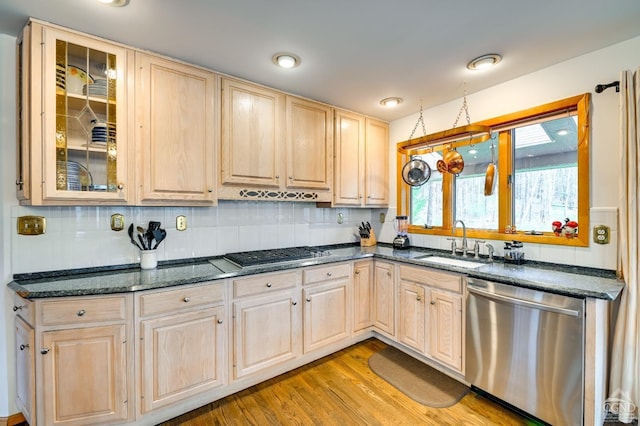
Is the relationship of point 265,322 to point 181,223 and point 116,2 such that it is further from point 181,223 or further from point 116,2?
point 116,2

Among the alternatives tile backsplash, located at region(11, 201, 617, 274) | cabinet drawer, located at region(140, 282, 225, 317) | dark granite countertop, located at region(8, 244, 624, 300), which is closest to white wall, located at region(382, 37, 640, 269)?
tile backsplash, located at region(11, 201, 617, 274)

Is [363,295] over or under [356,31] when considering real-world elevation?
under

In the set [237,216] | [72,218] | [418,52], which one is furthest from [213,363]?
[418,52]

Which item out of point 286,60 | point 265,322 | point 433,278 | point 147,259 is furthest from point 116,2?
point 433,278

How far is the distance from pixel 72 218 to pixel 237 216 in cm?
114

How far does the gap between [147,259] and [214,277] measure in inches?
22.1

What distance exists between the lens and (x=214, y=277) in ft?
6.24

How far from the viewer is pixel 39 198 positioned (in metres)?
1.59

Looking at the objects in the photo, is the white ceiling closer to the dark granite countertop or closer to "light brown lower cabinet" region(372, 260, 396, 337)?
the dark granite countertop


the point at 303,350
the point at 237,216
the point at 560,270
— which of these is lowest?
the point at 303,350

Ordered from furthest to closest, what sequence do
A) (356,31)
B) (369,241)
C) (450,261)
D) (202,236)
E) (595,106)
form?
(369,241) → (450,261) → (202,236) → (595,106) → (356,31)

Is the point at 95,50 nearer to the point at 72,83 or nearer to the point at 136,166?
the point at 72,83

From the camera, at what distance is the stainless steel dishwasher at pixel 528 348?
1581 mm

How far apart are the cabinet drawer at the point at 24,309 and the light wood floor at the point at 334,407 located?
1.01 meters
